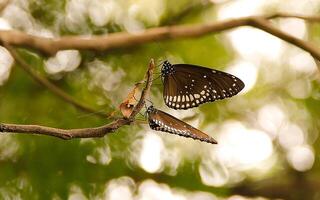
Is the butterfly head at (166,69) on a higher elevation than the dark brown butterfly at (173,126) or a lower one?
higher

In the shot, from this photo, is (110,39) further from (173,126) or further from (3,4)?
(173,126)

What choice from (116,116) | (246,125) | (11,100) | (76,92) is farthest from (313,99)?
(116,116)

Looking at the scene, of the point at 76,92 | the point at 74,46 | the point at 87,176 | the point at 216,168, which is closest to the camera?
the point at 74,46

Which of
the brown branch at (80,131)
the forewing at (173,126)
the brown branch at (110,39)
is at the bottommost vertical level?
the brown branch at (80,131)

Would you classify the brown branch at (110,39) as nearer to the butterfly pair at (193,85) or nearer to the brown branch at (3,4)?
the brown branch at (3,4)

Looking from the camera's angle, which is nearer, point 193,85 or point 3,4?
point 193,85

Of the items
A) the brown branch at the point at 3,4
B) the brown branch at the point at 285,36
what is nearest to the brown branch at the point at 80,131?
the brown branch at the point at 285,36

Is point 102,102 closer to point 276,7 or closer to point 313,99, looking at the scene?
point 313,99

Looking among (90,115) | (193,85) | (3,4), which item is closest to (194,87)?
(193,85)
